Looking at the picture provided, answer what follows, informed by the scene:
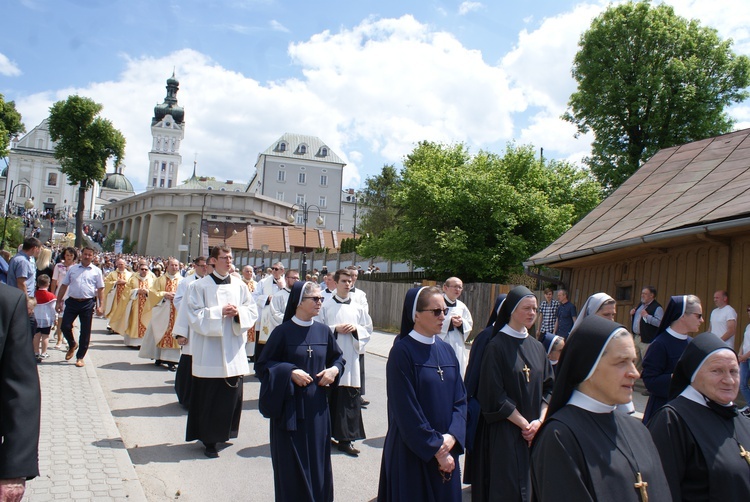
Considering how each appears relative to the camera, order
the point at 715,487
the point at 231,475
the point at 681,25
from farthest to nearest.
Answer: the point at 681,25 < the point at 231,475 < the point at 715,487

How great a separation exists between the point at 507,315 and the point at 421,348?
3.13ft

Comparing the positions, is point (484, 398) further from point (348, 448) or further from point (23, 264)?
point (23, 264)

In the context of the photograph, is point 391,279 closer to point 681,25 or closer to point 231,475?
point 681,25

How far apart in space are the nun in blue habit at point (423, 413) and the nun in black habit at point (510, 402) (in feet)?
1.25

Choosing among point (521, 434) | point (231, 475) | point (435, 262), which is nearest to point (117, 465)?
point (231, 475)

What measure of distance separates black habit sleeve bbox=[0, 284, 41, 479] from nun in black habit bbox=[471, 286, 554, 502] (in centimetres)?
301

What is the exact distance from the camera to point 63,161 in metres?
51.1

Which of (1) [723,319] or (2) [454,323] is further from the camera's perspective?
(1) [723,319]

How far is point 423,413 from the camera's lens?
418 cm

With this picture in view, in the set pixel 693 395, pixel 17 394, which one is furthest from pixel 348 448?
pixel 17 394

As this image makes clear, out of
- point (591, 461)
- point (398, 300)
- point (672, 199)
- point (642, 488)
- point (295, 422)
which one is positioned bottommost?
point (295, 422)

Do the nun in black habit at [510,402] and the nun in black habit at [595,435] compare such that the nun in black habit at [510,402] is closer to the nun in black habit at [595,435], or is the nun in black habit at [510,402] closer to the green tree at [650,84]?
the nun in black habit at [595,435]

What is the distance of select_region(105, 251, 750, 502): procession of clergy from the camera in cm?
256

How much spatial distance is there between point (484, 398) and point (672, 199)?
10.8 metres
